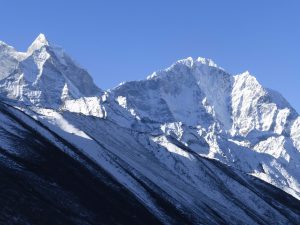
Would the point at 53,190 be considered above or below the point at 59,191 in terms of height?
below

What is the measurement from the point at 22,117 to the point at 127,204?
97.3 feet

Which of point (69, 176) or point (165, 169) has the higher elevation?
point (165, 169)

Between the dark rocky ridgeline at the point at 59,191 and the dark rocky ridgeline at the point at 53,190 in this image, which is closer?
the dark rocky ridgeline at the point at 53,190

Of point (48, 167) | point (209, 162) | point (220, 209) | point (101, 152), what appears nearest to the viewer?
point (48, 167)

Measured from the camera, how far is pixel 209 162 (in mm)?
167000

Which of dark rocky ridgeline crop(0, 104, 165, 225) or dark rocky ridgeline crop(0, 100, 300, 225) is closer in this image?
dark rocky ridgeline crop(0, 104, 165, 225)

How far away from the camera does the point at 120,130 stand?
168m

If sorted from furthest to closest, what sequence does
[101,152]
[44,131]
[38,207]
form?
[101,152], [44,131], [38,207]

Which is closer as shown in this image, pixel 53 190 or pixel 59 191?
pixel 53 190

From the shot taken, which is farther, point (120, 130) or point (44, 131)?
point (120, 130)

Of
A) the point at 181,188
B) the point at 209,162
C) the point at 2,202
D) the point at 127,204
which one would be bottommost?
the point at 2,202

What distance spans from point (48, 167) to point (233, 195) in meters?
77.3

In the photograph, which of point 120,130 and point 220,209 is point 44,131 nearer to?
point 220,209

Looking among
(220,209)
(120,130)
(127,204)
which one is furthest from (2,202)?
(120,130)
